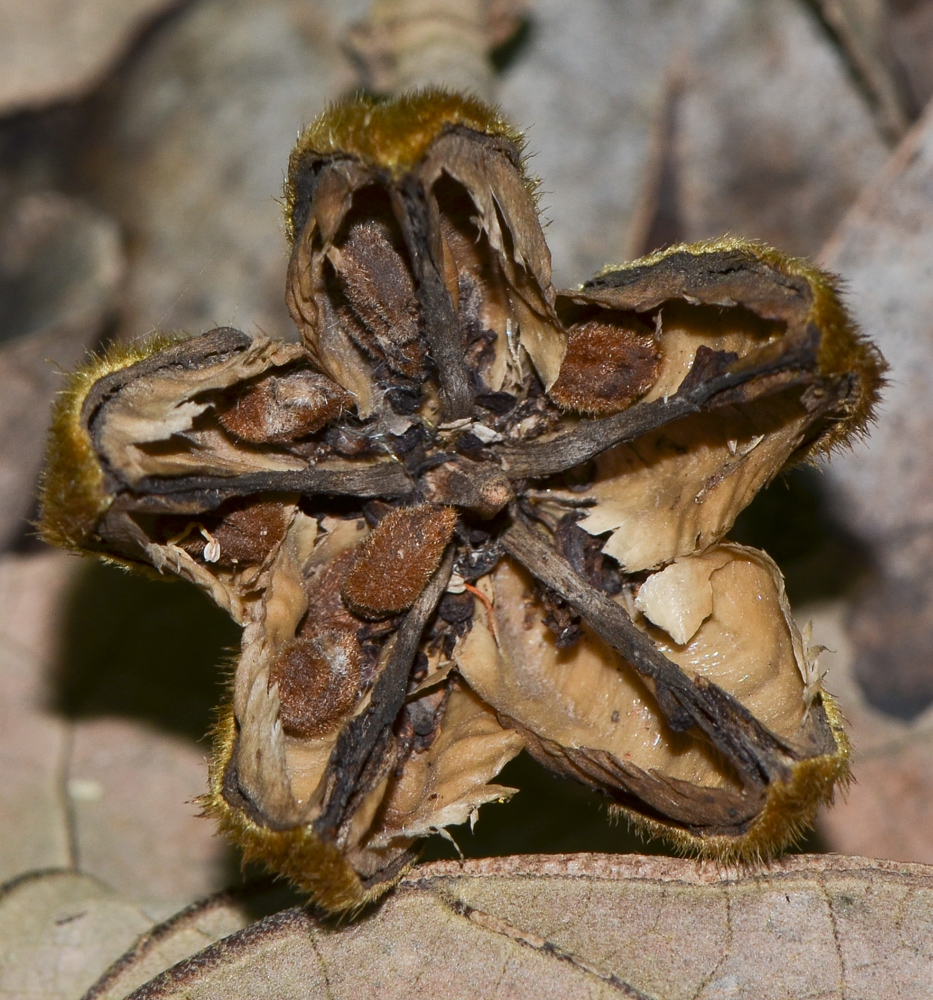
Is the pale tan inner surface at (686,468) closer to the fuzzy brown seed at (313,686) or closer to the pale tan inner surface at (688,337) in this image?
the pale tan inner surface at (688,337)

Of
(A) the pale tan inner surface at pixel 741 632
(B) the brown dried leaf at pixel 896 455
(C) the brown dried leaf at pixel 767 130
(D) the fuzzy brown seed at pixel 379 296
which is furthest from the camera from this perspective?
(C) the brown dried leaf at pixel 767 130

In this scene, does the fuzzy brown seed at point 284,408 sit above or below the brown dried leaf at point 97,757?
above

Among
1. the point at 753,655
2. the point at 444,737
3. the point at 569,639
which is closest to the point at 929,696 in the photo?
the point at 753,655

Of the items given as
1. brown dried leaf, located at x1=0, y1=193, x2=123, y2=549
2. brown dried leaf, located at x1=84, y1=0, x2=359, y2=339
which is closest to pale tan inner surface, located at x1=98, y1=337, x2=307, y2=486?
brown dried leaf, located at x1=0, y1=193, x2=123, y2=549

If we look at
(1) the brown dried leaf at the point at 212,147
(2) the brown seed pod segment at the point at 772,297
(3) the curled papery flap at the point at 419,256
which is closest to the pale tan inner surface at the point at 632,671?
(2) the brown seed pod segment at the point at 772,297

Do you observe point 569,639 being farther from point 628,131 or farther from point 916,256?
point 628,131
